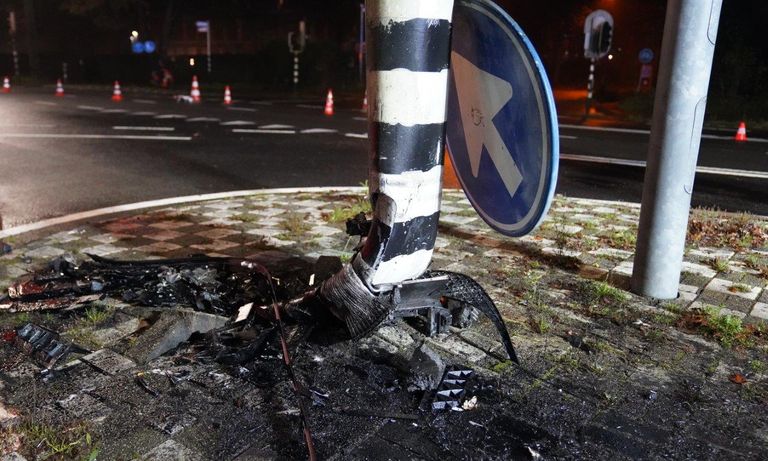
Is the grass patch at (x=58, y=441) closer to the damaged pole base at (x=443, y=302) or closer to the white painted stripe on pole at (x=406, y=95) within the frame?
the damaged pole base at (x=443, y=302)

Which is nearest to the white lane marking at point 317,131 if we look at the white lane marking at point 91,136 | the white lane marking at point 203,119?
the white lane marking at point 91,136

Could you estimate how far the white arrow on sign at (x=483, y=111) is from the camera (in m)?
2.97

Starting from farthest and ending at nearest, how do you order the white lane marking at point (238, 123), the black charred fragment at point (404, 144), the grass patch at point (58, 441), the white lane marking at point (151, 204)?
the white lane marking at point (238, 123) → the white lane marking at point (151, 204) → the black charred fragment at point (404, 144) → the grass patch at point (58, 441)

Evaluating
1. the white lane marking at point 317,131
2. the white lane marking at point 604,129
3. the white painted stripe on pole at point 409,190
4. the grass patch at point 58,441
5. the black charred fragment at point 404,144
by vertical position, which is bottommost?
the grass patch at point 58,441

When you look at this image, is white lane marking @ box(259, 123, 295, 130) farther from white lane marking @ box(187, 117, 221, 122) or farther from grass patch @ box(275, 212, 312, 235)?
grass patch @ box(275, 212, 312, 235)

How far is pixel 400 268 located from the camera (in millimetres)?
3125

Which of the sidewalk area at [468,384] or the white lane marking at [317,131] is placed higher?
the white lane marking at [317,131]

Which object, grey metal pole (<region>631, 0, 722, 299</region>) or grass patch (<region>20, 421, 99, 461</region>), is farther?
grey metal pole (<region>631, 0, 722, 299</region>)

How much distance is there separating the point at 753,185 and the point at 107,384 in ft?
28.2

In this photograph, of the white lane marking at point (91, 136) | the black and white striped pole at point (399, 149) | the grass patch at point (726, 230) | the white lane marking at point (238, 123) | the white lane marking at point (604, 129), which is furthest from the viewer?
the white lane marking at point (604, 129)

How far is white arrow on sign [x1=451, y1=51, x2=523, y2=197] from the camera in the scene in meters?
2.97

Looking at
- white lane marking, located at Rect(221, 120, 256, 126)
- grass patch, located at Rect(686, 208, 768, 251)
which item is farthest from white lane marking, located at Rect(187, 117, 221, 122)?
grass patch, located at Rect(686, 208, 768, 251)

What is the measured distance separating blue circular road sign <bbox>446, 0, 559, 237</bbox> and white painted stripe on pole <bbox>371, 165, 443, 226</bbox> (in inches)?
12.6

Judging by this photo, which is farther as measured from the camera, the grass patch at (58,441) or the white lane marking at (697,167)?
the white lane marking at (697,167)
